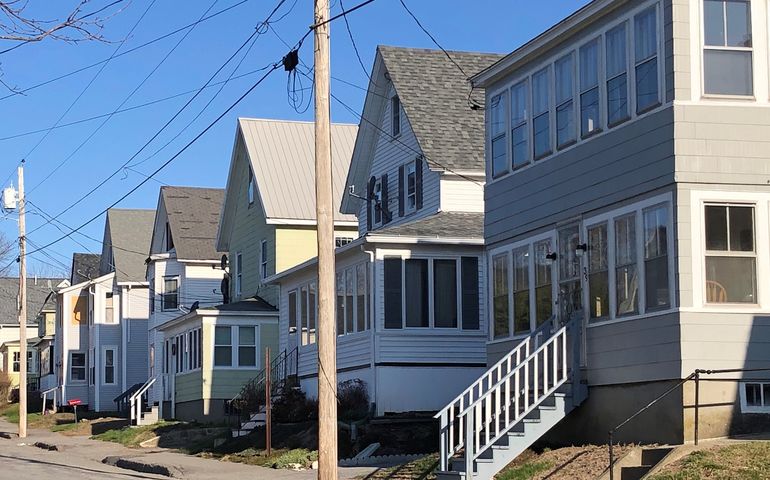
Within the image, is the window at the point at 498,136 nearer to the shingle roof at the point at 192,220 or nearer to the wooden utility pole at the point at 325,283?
the wooden utility pole at the point at 325,283

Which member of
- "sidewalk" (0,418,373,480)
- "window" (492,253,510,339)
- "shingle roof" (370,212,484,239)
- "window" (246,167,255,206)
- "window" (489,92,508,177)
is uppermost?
"window" (246,167,255,206)

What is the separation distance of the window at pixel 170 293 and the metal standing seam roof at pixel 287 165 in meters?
10.6

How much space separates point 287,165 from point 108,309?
22158 mm

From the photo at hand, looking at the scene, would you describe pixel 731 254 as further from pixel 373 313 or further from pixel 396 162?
pixel 396 162

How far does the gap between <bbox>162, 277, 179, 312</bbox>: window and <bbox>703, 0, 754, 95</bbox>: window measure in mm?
36374

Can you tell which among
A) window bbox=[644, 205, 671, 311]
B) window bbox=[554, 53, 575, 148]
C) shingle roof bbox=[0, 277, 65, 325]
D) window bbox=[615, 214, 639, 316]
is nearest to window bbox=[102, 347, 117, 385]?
shingle roof bbox=[0, 277, 65, 325]

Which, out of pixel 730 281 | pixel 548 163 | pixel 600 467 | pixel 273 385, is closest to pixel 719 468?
pixel 600 467

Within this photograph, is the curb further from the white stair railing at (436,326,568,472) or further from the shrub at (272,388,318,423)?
the white stair railing at (436,326,568,472)

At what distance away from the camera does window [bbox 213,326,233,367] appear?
130ft

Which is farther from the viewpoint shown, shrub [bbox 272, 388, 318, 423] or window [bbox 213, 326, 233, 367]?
Result: window [bbox 213, 326, 233, 367]

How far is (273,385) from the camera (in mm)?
34094

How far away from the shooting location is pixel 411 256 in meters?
28.0

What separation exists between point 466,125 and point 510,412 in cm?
1311

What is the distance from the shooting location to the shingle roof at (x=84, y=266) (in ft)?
227
